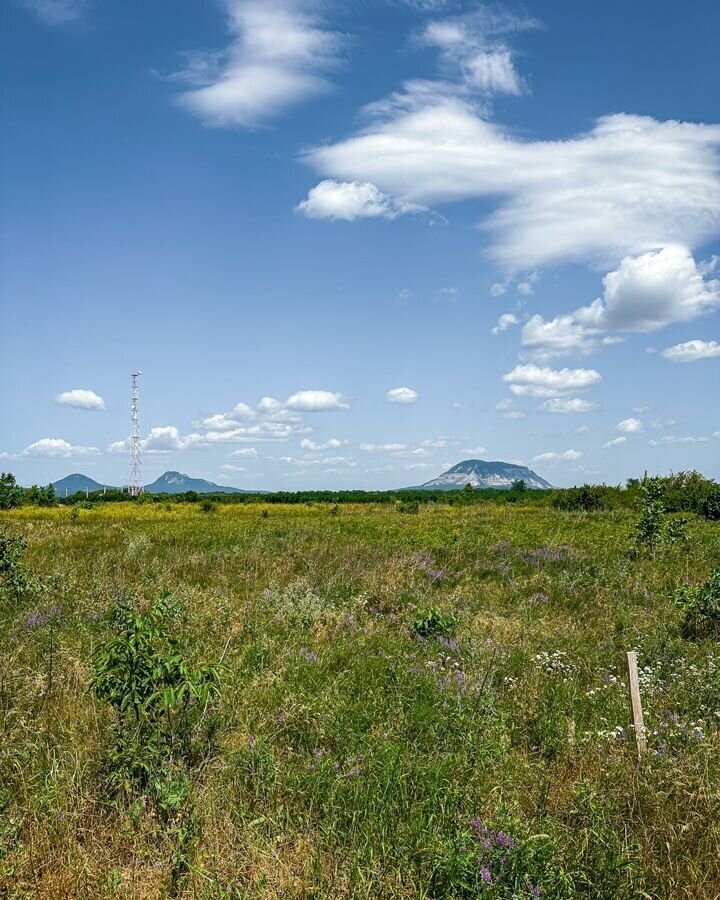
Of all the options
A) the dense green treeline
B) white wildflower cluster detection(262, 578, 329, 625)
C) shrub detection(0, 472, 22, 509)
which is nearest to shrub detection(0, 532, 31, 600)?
white wildflower cluster detection(262, 578, 329, 625)

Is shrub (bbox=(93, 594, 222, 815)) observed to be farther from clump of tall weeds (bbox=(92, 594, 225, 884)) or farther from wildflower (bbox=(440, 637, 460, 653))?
wildflower (bbox=(440, 637, 460, 653))

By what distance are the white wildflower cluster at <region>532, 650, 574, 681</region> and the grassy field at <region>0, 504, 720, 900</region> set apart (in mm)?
46

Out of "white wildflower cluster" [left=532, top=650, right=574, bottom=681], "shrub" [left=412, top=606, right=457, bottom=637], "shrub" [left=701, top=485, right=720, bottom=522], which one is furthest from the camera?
"shrub" [left=701, top=485, right=720, bottom=522]

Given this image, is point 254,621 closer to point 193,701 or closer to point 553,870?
point 193,701

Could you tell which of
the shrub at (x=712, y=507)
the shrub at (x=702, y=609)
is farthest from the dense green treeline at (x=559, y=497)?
the shrub at (x=702, y=609)

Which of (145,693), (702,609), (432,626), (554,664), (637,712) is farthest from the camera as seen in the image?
(702,609)

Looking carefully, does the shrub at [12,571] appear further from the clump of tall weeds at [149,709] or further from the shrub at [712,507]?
the shrub at [712,507]

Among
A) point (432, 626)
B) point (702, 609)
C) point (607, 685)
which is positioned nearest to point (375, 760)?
point (607, 685)

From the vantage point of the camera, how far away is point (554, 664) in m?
7.77

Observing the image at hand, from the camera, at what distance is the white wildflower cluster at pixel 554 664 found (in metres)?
7.68

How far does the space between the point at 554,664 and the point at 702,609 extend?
3668 millimetres

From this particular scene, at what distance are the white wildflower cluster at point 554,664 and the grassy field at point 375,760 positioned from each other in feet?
0.15

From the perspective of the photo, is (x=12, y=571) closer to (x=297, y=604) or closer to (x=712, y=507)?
(x=297, y=604)

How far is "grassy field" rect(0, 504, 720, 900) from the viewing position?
392 centimetres
